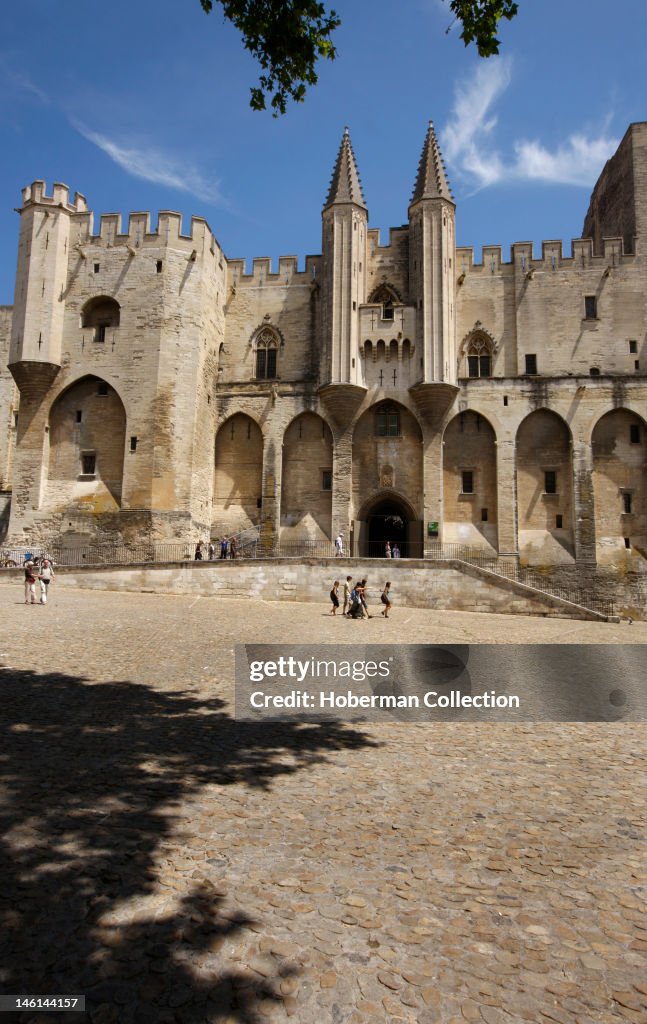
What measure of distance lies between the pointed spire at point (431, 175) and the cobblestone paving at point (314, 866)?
2856 centimetres

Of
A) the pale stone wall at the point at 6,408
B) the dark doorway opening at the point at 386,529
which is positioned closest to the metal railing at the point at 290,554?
the dark doorway opening at the point at 386,529

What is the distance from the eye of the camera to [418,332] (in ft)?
98.4

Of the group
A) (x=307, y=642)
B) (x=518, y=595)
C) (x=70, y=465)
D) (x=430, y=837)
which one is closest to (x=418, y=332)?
(x=518, y=595)

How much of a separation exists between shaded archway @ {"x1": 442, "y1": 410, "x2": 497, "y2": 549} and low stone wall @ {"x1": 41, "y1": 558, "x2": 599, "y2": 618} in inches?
257

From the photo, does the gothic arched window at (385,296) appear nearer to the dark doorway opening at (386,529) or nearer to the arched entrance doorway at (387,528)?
the arched entrance doorway at (387,528)

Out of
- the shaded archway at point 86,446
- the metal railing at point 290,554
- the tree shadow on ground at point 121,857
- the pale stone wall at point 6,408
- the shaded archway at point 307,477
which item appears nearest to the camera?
the tree shadow on ground at point 121,857

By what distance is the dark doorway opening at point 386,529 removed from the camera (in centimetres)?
3108

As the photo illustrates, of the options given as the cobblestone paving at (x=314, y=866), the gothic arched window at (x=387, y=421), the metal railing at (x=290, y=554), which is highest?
the gothic arched window at (x=387, y=421)

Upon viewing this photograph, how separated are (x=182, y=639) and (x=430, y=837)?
8.99 metres

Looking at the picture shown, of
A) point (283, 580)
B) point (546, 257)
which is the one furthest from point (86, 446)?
point (546, 257)

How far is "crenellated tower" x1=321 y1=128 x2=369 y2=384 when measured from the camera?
2978 centimetres

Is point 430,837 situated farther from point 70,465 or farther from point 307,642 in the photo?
point 70,465

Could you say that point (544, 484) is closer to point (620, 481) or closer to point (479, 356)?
point (620, 481)

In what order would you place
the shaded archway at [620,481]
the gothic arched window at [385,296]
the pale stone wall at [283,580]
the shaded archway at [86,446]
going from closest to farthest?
1. the pale stone wall at [283,580]
2. the shaded archway at [86,446]
3. the shaded archway at [620,481]
4. the gothic arched window at [385,296]
